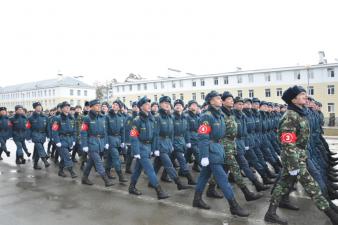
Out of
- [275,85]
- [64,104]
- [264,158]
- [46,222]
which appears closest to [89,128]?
[64,104]

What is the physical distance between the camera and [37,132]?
33.5ft

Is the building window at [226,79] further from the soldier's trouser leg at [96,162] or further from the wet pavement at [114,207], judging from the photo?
the soldier's trouser leg at [96,162]

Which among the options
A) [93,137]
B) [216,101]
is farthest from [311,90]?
[216,101]

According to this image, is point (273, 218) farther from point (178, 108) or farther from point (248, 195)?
point (178, 108)

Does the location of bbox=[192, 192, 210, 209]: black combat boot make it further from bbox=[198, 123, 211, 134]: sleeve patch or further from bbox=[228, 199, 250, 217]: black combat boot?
bbox=[198, 123, 211, 134]: sleeve patch

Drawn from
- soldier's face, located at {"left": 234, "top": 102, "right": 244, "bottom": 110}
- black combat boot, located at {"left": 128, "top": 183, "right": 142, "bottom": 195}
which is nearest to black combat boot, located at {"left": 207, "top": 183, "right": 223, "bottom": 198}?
black combat boot, located at {"left": 128, "top": 183, "right": 142, "bottom": 195}

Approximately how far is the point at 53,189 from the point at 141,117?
276 cm

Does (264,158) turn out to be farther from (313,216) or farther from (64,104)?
(64,104)

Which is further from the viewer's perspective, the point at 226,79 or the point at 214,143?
the point at 226,79

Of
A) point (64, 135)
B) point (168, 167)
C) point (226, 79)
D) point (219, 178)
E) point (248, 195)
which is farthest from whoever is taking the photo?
point (226, 79)

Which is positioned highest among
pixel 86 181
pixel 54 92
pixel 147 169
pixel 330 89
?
pixel 54 92

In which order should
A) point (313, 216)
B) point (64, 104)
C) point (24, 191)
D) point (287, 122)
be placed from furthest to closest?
point (64, 104)
point (24, 191)
point (313, 216)
point (287, 122)

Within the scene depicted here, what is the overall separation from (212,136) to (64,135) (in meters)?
5.32

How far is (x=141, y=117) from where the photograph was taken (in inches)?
267
